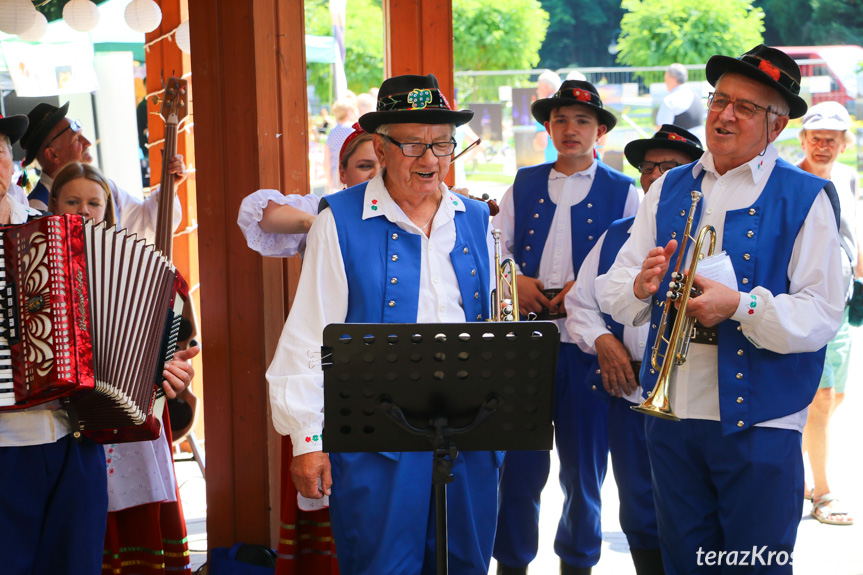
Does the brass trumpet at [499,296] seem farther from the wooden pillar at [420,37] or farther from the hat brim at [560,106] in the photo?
the wooden pillar at [420,37]

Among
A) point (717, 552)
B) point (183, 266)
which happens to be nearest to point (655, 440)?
point (717, 552)

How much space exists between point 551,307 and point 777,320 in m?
1.40

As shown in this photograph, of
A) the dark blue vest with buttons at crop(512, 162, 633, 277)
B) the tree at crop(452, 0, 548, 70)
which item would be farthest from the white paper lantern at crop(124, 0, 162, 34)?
the tree at crop(452, 0, 548, 70)

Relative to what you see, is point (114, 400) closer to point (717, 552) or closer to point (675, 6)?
point (717, 552)

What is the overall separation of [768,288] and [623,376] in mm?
863

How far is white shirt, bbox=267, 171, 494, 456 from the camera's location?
2496 mm

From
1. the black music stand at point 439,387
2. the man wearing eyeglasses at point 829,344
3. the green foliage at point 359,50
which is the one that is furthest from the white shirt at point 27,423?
the green foliage at point 359,50

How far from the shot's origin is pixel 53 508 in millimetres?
2721

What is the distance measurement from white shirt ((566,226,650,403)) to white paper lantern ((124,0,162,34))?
10.4 ft

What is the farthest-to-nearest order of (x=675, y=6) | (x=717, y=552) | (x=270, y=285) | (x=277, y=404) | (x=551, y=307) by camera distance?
1. (x=675, y=6)
2. (x=551, y=307)
3. (x=270, y=285)
4. (x=717, y=552)
5. (x=277, y=404)

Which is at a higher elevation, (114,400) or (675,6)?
(675,6)

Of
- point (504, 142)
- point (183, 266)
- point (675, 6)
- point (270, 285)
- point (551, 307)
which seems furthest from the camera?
point (675, 6)

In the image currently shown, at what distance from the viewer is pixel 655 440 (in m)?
2.88

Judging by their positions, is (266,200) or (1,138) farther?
(266,200)
